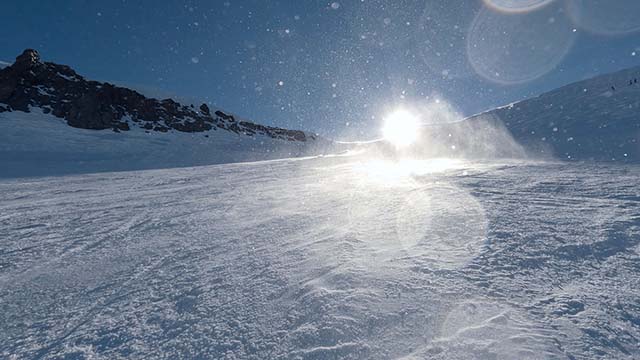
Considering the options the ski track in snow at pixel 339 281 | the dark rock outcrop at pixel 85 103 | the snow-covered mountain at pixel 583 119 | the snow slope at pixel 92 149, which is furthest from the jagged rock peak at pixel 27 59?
the snow-covered mountain at pixel 583 119

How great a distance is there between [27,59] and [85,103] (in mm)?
14361

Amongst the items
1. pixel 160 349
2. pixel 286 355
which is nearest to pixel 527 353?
pixel 286 355

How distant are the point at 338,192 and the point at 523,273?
14.7 feet

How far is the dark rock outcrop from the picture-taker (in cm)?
2780

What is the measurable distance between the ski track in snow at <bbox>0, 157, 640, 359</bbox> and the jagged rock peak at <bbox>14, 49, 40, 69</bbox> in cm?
3948

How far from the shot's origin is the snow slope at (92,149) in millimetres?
16844

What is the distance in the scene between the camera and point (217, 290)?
2.70 metres

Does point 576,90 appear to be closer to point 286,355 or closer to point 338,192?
point 338,192

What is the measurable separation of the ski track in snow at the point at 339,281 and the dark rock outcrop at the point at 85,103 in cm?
2713

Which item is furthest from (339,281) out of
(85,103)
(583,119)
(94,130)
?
(85,103)

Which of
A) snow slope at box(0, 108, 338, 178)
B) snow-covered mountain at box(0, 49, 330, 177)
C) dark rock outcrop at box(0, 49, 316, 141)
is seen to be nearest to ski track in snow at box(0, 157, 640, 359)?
snow slope at box(0, 108, 338, 178)

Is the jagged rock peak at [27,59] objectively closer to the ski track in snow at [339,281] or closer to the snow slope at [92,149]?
the snow slope at [92,149]


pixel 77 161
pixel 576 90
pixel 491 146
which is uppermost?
pixel 576 90

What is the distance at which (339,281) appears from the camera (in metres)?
2.71
